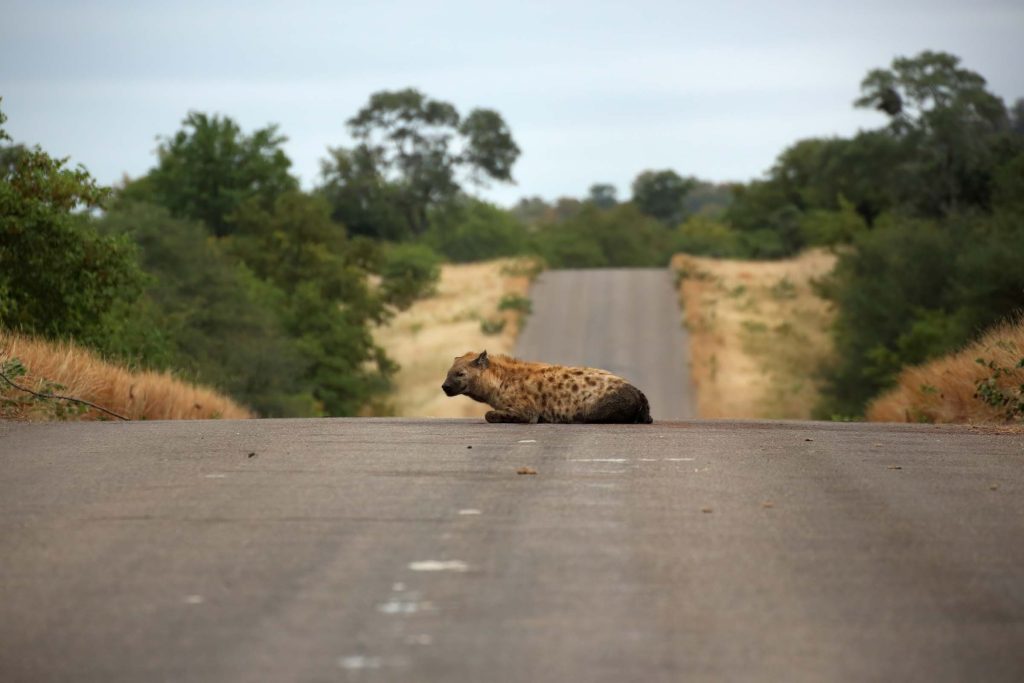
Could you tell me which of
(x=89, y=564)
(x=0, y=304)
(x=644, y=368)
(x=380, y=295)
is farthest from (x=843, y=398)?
(x=89, y=564)

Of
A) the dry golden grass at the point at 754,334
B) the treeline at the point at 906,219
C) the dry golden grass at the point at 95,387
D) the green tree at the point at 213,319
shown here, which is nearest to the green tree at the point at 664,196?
the treeline at the point at 906,219

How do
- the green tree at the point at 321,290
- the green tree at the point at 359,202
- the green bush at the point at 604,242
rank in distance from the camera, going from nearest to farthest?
the green tree at the point at 321,290, the green tree at the point at 359,202, the green bush at the point at 604,242

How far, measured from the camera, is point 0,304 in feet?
80.2

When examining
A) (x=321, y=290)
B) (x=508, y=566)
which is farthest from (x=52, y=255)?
(x=321, y=290)

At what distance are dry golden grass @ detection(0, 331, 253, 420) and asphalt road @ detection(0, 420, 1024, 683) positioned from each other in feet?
18.2

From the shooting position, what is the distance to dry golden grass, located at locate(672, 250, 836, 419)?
5136 centimetres

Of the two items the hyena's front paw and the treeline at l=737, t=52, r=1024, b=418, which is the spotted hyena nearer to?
the hyena's front paw

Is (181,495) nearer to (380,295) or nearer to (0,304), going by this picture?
(0,304)

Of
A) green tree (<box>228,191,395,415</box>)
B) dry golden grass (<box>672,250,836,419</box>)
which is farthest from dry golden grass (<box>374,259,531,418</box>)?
dry golden grass (<box>672,250,836,419</box>)

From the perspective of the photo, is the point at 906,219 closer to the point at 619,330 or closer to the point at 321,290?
the point at 619,330

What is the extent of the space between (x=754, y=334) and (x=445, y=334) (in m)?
12.9

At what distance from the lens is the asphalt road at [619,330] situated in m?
55.4

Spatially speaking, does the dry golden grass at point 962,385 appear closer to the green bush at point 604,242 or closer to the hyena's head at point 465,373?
the hyena's head at point 465,373

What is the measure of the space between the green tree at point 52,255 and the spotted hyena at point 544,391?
11.2 metres
